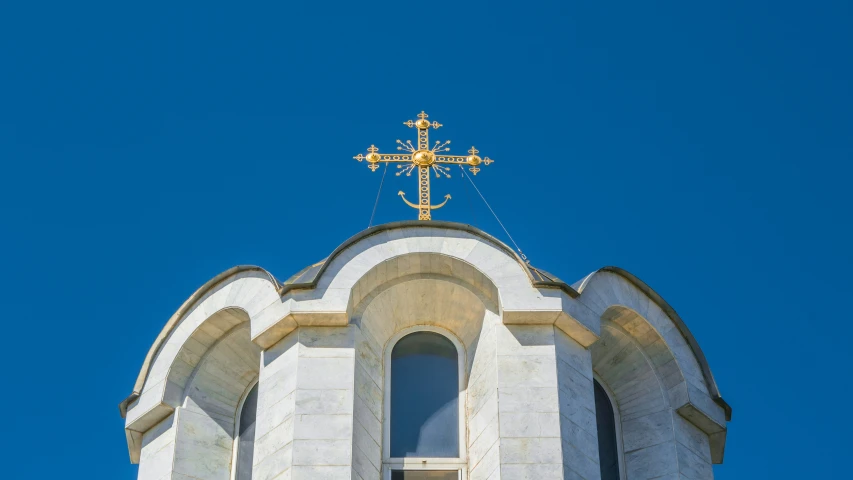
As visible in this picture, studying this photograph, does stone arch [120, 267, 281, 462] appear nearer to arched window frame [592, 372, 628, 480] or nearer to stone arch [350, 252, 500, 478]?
stone arch [350, 252, 500, 478]

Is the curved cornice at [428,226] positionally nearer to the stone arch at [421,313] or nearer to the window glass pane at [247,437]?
the stone arch at [421,313]

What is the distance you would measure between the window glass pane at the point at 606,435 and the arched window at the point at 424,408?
206cm

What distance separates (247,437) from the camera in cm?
2738

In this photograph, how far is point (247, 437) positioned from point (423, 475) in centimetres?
295

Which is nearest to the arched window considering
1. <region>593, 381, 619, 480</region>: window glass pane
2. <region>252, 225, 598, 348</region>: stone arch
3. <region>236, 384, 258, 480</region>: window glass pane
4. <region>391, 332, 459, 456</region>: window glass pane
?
<region>391, 332, 459, 456</region>: window glass pane

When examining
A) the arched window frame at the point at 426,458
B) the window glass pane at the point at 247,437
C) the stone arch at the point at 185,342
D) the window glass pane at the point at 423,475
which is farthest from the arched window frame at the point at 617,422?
the stone arch at the point at 185,342

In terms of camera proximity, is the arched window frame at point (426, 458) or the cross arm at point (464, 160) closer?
the arched window frame at point (426, 458)

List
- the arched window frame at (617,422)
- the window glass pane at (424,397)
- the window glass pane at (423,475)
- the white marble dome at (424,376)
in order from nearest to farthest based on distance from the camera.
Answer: the white marble dome at (424,376), the window glass pane at (423,475), the window glass pane at (424,397), the arched window frame at (617,422)

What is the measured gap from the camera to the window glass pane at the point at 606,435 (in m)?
27.2

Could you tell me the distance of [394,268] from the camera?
26797 mm

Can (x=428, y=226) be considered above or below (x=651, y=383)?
above

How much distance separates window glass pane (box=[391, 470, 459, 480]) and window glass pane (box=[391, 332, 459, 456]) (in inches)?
11.3

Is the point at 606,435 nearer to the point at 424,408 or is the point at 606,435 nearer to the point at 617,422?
the point at 617,422

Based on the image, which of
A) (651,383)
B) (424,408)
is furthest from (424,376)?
(651,383)
